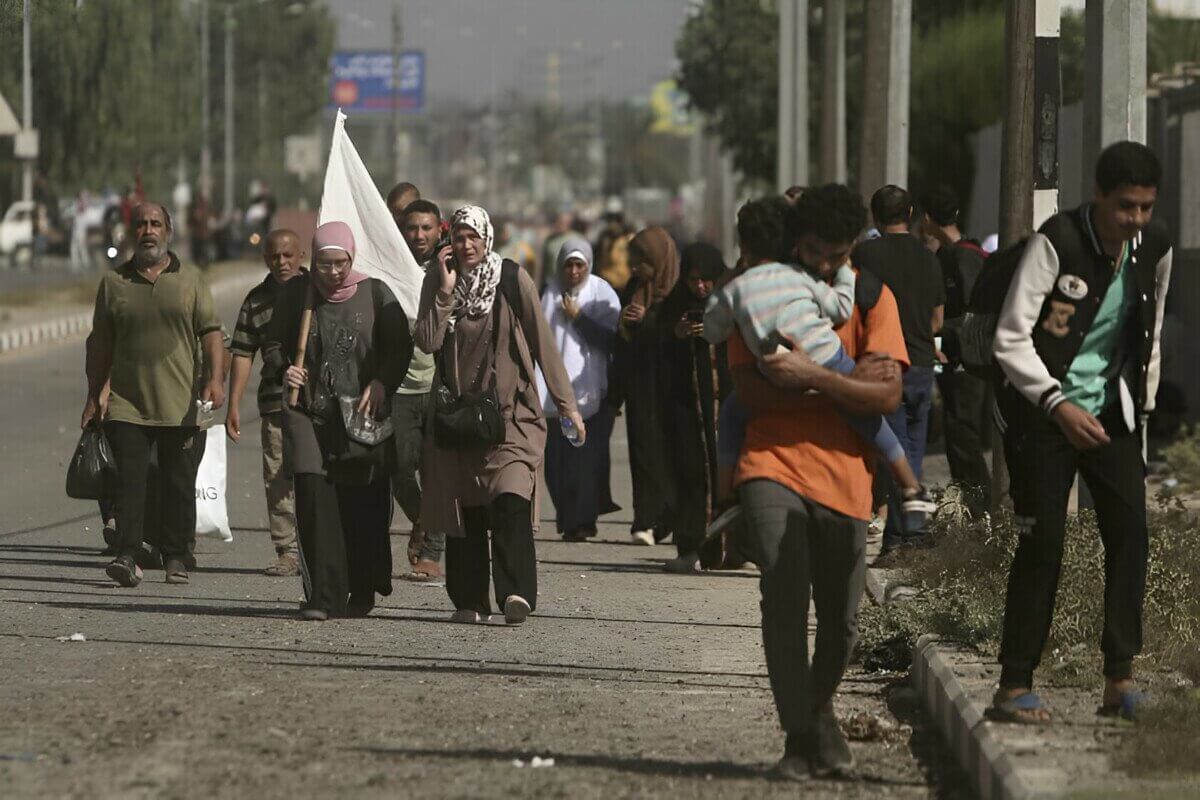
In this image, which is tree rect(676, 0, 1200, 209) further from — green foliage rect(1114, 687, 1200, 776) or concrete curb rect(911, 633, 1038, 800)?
green foliage rect(1114, 687, 1200, 776)

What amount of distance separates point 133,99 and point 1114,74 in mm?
46705

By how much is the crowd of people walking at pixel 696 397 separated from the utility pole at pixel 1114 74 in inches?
47.7

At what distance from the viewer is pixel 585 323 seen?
13.9m

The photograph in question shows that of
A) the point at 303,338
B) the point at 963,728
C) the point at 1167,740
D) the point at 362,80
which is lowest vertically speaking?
the point at 963,728

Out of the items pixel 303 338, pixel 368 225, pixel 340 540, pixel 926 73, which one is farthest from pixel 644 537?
pixel 926 73

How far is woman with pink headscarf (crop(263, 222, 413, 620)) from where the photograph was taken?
34.0ft

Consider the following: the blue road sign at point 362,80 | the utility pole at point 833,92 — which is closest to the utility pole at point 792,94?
the utility pole at point 833,92

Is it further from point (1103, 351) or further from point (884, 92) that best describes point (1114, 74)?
point (884, 92)

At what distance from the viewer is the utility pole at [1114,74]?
32.2 feet

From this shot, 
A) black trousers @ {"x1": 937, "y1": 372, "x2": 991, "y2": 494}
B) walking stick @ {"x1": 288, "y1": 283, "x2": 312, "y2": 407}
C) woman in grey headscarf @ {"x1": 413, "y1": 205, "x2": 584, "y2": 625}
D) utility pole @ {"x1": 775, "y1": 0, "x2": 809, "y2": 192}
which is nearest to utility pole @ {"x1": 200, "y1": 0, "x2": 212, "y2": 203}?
utility pole @ {"x1": 775, "y1": 0, "x2": 809, "y2": 192}

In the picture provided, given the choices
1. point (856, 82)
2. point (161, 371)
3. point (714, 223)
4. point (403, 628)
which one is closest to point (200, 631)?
point (403, 628)

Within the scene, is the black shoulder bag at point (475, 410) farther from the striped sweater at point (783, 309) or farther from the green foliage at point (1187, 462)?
the striped sweater at point (783, 309)

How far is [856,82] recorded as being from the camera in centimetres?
4262

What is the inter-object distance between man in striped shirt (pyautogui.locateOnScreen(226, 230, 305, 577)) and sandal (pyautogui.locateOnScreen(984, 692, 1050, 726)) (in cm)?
468
